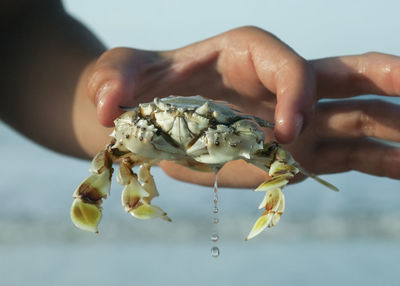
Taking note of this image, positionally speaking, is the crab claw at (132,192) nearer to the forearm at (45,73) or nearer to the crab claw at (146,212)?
the crab claw at (146,212)

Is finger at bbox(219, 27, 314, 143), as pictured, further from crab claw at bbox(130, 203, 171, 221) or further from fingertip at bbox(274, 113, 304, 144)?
crab claw at bbox(130, 203, 171, 221)

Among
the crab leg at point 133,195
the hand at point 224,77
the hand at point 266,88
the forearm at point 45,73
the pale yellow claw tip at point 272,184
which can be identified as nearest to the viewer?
the pale yellow claw tip at point 272,184

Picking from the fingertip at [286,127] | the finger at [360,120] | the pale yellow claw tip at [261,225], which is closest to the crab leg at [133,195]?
the pale yellow claw tip at [261,225]

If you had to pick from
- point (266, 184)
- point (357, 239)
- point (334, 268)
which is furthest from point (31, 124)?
point (357, 239)

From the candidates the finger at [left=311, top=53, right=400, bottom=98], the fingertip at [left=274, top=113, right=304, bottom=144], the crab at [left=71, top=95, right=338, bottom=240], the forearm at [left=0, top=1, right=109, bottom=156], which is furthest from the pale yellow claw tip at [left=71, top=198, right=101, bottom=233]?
the finger at [left=311, top=53, right=400, bottom=98]

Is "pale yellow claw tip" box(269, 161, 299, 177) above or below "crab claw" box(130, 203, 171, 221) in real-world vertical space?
above

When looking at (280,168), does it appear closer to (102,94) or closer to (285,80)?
(285,80)

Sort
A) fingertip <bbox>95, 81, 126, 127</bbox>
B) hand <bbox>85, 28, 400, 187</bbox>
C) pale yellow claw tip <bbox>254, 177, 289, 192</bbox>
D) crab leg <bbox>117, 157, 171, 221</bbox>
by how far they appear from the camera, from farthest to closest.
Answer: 1. hand <bbox>85, 28, 400, 187</bbox>
2. fingertip <bbox>95, 81, 126, 127</bbox>
3. crab leg <bbox>117, 157, 171, 221</bbox>
4. pale yellow claw tip <bbox>254, 177, 289, 192</bbox>

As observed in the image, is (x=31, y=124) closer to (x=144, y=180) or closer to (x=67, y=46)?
(x=67, y=46)
